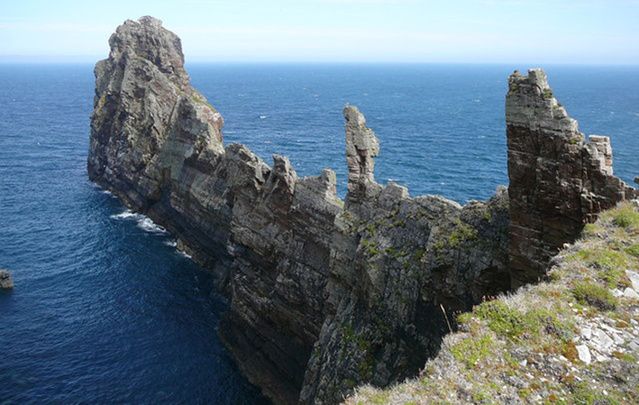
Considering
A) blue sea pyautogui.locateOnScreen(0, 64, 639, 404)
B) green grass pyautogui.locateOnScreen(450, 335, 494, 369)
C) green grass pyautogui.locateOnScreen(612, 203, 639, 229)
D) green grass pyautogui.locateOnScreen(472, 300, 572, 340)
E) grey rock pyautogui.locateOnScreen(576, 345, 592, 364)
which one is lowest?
blue sea pyautogui.locateOnScreen(0, 64, 639, 404)

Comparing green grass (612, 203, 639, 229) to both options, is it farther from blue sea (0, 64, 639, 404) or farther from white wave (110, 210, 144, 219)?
white wave (110, 210, 144, 219)

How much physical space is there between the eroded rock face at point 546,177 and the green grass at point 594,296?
7356 millimetres

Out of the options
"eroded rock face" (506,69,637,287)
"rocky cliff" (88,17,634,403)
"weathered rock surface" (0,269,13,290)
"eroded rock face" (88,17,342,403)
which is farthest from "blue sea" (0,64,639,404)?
"eroded rock face" (506,69,637,287)

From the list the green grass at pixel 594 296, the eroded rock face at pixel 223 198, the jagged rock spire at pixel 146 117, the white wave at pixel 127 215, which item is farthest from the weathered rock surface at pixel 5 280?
the green grass at pixel 594 296

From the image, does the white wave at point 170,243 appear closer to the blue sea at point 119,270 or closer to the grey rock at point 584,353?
the blue sea at point 119,270

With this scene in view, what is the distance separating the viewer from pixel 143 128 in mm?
93938

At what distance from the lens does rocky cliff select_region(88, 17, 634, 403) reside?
32125 millimetres

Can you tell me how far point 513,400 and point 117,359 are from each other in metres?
46.8

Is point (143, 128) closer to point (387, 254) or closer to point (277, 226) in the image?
point (277, 226)

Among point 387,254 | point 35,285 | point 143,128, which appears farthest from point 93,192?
point 387,254

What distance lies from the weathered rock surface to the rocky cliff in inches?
911

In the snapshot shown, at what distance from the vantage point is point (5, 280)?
6588cm

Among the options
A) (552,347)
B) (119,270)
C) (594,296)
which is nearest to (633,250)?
(594,296)

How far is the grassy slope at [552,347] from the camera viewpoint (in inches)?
641
